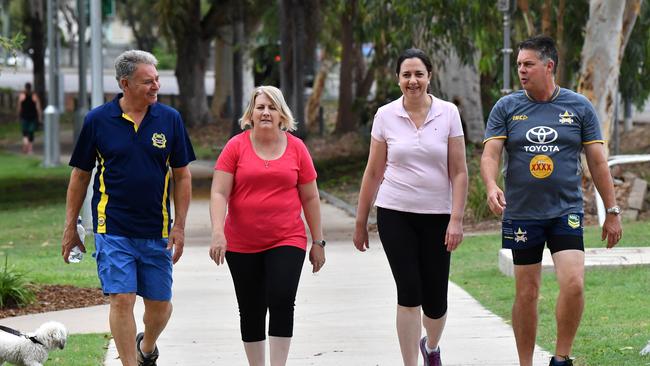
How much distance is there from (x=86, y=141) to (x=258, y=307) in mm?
1307

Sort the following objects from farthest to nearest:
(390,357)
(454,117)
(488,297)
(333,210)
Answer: (333,210) → (488,297) → (390,357) → (454,117)

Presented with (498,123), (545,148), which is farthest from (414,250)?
(545,148)

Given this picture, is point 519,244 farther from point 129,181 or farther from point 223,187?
point 129,181

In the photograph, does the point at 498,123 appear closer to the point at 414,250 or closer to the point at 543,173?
the point at 543,173

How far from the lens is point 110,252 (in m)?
7.63

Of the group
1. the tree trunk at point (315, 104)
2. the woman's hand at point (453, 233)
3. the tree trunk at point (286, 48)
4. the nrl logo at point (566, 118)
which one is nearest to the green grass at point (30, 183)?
the tree trunk at point (286, 48)

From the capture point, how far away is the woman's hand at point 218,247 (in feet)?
25.1

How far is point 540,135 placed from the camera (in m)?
7.61

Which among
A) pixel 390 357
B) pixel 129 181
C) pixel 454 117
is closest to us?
pixel 129 181

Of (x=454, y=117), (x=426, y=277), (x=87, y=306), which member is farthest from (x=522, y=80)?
(x=87, y=306)

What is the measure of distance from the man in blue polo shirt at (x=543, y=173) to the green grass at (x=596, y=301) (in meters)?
0.90

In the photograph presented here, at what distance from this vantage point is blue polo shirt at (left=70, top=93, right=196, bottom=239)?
7.65m

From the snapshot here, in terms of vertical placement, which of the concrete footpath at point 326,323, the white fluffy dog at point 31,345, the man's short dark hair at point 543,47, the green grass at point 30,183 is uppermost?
the man's short dark hair at point 543,47

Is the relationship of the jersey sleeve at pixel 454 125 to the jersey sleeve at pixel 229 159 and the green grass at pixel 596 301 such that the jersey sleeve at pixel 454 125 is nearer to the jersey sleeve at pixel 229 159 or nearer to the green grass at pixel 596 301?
the jersey sleeve at pixel 229 159
